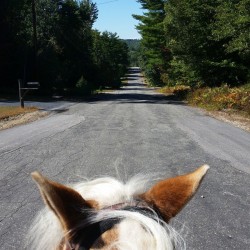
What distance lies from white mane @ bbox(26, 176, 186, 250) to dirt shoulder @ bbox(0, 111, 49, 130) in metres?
12.8

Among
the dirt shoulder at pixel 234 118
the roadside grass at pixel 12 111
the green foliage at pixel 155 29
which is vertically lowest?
the dirt shoulder at pixel 234 118

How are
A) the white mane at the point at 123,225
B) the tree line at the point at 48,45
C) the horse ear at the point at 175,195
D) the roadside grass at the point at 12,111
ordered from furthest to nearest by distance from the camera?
the tree line at the point at 48,45 < the roadside grass at the point at 12,111 < the horse ear at the point at 175,195 < the white mane at the point at 123,225

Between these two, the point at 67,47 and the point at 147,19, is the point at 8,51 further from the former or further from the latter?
the point at 147,19

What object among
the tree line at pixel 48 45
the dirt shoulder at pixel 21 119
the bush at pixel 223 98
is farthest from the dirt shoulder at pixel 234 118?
the tree line at pixel 48 45

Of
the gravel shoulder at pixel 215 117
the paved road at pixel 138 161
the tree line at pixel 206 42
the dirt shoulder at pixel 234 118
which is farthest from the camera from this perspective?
the tree line at pixel 206 42

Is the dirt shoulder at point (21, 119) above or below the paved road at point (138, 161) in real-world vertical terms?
below

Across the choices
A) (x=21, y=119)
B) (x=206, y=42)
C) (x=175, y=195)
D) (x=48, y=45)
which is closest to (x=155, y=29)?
(x=48, y=45)

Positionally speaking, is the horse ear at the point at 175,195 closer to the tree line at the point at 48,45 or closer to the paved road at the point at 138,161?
the paved road at the point at 138,161

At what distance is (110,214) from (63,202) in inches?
4.9

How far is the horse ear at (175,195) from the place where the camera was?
1.22 meters

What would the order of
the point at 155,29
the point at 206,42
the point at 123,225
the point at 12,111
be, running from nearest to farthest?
the point at 123,225, the point at 12,111, the point at 206,42, the point at 155,29

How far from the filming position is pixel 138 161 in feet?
26.6

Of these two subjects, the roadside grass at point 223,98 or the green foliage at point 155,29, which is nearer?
the roadside grass at point 223,98

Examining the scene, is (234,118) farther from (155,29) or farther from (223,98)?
(155,29)
